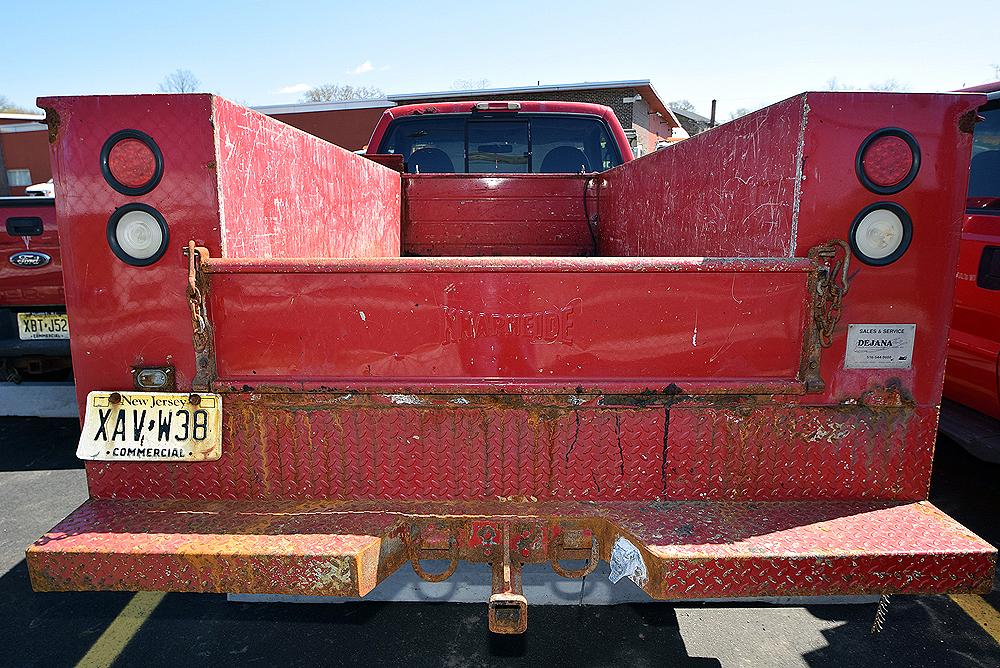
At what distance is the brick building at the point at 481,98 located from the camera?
18984mm

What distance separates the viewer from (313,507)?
1779 millimetres

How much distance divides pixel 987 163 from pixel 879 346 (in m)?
2.62

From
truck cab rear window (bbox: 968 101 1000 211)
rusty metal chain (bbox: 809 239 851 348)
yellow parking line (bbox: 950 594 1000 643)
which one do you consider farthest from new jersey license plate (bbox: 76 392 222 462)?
truck cab rear window (bbox: 968 101 1000 211)

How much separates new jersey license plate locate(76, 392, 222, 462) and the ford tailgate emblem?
9.70 ft

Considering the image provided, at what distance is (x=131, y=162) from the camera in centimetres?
166

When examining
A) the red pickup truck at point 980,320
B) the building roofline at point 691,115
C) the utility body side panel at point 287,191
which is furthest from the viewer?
the building roofline at point 691,115

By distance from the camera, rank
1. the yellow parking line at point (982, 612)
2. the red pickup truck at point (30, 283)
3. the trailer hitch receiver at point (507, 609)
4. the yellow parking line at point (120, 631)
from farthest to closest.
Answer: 1. the red pickup truck at point (30, 283)
2. the yellow parking line at point (982, 612)
3. the yellow parking line at point (120, 631)
4. the trailer hitch receiver at point (507, 609)

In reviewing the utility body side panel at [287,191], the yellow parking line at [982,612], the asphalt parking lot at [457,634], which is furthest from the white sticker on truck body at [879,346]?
the utility body side panel at [287,191]

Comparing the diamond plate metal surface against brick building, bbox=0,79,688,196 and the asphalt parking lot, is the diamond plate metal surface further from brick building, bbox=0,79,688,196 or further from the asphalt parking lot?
brick building, bbox=0,79,688,196

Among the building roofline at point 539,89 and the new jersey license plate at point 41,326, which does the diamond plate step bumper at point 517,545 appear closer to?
the new jersey license plate at point 41,326

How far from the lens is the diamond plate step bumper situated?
154cm

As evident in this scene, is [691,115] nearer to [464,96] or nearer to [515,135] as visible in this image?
[464,96]

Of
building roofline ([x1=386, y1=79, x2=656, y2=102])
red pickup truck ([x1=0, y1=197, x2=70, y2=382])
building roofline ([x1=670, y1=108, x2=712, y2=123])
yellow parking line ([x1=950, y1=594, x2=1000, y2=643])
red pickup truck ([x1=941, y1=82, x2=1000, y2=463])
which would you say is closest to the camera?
yellow parking line ([x1=950, y1=594, x2=1000, y2=643])

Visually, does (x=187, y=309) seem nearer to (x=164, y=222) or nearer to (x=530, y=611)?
(x=164, y=222)
